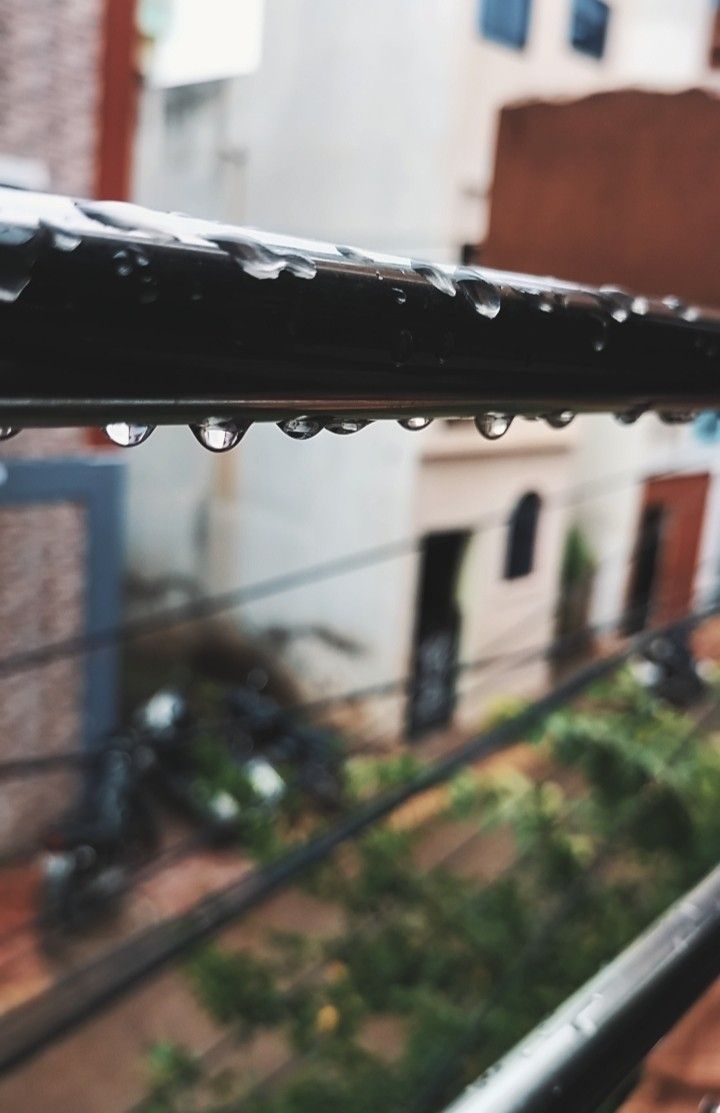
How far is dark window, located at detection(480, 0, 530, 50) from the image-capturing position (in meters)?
4.02

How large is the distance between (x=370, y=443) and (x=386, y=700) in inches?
51.7

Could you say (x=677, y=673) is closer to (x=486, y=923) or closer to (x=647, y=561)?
(x=647, y=561)

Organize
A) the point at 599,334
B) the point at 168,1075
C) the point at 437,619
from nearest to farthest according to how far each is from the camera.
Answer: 1. the point at 599,334
2. the point at 168,1075
3. the point at 437,619

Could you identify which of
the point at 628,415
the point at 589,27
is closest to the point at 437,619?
the point at 589,27

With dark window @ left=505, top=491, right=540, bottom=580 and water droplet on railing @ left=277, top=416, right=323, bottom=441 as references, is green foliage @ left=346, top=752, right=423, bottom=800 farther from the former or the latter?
dark window @ left=505, top=491, right=540, bottom=580

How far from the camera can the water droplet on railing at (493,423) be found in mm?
241

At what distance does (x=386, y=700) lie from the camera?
182 inches

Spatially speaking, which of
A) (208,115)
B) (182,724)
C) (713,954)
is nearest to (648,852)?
(713,954)

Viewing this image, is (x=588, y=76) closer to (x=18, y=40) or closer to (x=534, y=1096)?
(x=18, y=40)

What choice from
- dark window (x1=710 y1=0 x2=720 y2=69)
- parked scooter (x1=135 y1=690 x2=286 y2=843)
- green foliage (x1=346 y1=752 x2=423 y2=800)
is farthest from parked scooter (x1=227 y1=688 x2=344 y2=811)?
dark window (x1=710 y1=0 x2=720 y2=69)

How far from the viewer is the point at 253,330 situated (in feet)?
0.50

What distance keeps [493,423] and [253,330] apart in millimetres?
123

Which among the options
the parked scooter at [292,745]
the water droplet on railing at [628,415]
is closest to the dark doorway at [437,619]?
the parked scooter at [292,745]

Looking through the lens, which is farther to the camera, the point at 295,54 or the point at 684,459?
the point at 684,459
